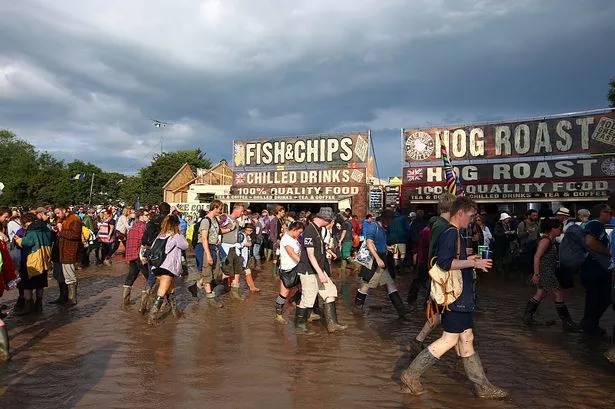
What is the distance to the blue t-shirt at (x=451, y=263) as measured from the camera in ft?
13.5

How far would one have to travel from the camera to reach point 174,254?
707cm

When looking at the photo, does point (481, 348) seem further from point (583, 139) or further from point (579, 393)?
point (583, 139)

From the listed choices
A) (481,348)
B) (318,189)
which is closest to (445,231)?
(481,348)

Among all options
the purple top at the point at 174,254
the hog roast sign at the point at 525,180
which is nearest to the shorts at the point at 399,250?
the purple top at the point at 174,254

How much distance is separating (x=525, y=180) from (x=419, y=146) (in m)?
5.09

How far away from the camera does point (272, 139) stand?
2677 centimetres

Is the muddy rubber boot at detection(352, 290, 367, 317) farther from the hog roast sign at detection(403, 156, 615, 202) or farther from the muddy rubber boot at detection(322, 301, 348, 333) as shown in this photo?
the hog roast sign at detection(403, 156, 615, 202)

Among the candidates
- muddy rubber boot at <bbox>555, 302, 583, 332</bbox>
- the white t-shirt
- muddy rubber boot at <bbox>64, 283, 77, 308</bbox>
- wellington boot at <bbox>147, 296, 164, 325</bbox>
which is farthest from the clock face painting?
wellington boot at <bbox>147, 296, 164, 325</bbox>

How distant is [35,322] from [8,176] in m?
69.7

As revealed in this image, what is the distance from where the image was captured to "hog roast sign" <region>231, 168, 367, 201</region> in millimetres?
23641

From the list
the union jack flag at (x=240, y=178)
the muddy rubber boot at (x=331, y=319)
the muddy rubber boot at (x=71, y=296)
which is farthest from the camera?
the union jack flag at (x=240, y=178)

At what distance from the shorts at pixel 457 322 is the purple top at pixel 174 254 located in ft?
14.5

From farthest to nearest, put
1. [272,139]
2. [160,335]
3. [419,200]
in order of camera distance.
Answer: [272,139] → [419,200] → [160,335]

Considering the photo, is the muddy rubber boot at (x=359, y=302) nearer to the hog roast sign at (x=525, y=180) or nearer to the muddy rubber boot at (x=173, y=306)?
the muddy rubber boot at (x=173, y=306)
